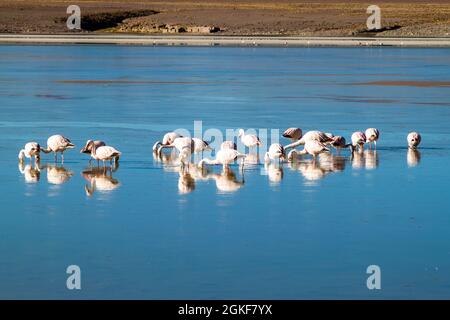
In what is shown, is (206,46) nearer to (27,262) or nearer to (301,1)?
(27,262)

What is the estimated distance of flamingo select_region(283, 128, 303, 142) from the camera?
77.4ft

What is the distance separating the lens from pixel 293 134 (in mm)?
23625

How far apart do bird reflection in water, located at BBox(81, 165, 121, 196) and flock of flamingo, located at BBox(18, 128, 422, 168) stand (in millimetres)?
249

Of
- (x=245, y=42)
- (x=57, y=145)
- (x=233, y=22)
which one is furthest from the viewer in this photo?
(x=233, y=22)

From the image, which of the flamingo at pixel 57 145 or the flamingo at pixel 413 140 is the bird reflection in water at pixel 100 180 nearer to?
the flamingo at pixel 57 145

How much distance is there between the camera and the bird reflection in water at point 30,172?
19.3 meters

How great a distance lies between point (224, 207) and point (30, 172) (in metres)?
4.70

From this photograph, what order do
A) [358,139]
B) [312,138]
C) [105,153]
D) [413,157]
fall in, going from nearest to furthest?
1. [105,153]
2. [312,138]
3. [413,157]
4. [358,139]

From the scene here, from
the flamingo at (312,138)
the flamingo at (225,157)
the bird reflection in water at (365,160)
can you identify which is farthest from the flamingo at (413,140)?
the flamingo at (225,157)

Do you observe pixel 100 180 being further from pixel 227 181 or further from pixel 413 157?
pixel 413 157

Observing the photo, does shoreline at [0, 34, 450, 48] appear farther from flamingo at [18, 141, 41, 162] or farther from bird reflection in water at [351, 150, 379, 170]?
flamingo at [18, 141, 41, 162]

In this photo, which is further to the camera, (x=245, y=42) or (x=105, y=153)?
(x=245, y=42)

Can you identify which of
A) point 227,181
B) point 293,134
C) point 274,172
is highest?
point 293,134

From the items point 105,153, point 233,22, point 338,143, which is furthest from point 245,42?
point 105,153
